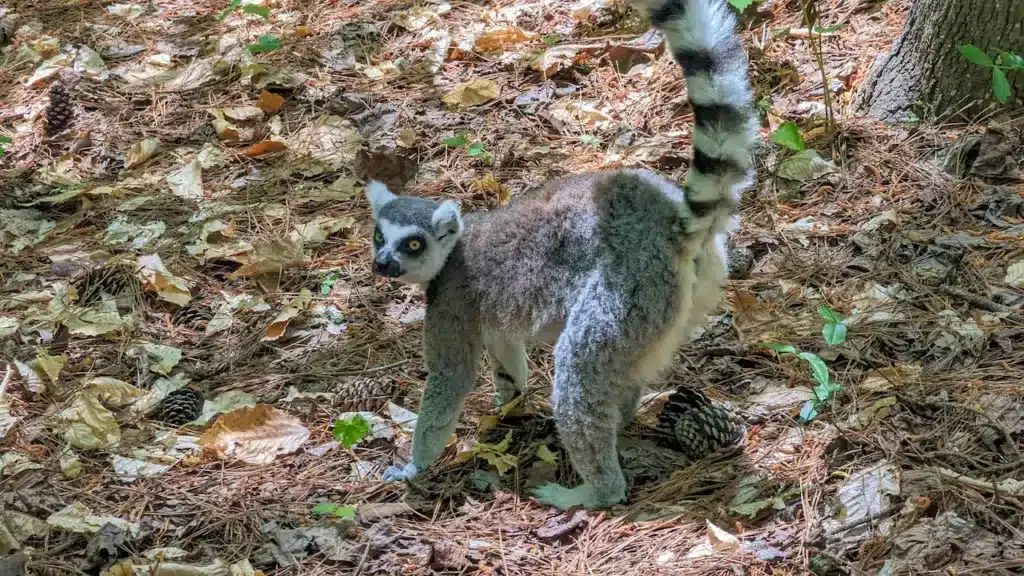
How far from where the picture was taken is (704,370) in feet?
15.5

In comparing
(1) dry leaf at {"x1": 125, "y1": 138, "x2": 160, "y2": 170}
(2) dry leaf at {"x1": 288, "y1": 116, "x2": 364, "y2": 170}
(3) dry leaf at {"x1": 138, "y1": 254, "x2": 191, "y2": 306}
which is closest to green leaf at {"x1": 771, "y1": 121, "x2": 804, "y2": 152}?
(2) dry leaf at {"x1": 288, "y1": 116, "x2": 364, "y2": 170}

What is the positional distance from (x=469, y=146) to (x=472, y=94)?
640 mm

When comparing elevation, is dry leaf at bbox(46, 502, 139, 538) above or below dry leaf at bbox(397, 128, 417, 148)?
below

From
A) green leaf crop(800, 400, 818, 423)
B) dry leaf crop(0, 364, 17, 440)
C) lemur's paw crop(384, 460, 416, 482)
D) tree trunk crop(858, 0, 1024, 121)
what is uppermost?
tree trunk crop(858, 0, 1024, 121)

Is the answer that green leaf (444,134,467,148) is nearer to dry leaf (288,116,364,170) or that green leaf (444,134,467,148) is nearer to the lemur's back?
dry leaf (288,116,364,170)

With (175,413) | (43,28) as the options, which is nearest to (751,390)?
(175,413)

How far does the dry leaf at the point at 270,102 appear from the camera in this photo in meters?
7.07

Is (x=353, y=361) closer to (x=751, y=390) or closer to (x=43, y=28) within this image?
(x=751, y=390)

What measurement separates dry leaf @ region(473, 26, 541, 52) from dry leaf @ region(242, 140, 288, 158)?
1848mm

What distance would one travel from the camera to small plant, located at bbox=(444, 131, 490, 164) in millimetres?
6297

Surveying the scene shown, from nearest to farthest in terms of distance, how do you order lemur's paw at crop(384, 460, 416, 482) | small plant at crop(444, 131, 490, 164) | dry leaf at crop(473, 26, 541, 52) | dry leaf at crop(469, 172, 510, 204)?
lemur's paw at crop(384, 460, 416, 482) → dry leaf at crop(469, 172, 510, 204) → small plant at crop(444, 131, 490, 164) → dry leaf at crop(473, 26, 541, 52)

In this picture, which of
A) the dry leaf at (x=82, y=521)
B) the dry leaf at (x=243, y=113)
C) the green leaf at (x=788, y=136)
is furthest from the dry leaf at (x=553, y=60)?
the dry leaf at (x=82, y=521)

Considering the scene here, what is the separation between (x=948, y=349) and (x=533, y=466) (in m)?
2.05

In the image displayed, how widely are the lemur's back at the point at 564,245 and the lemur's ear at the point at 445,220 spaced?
0.12 metres
